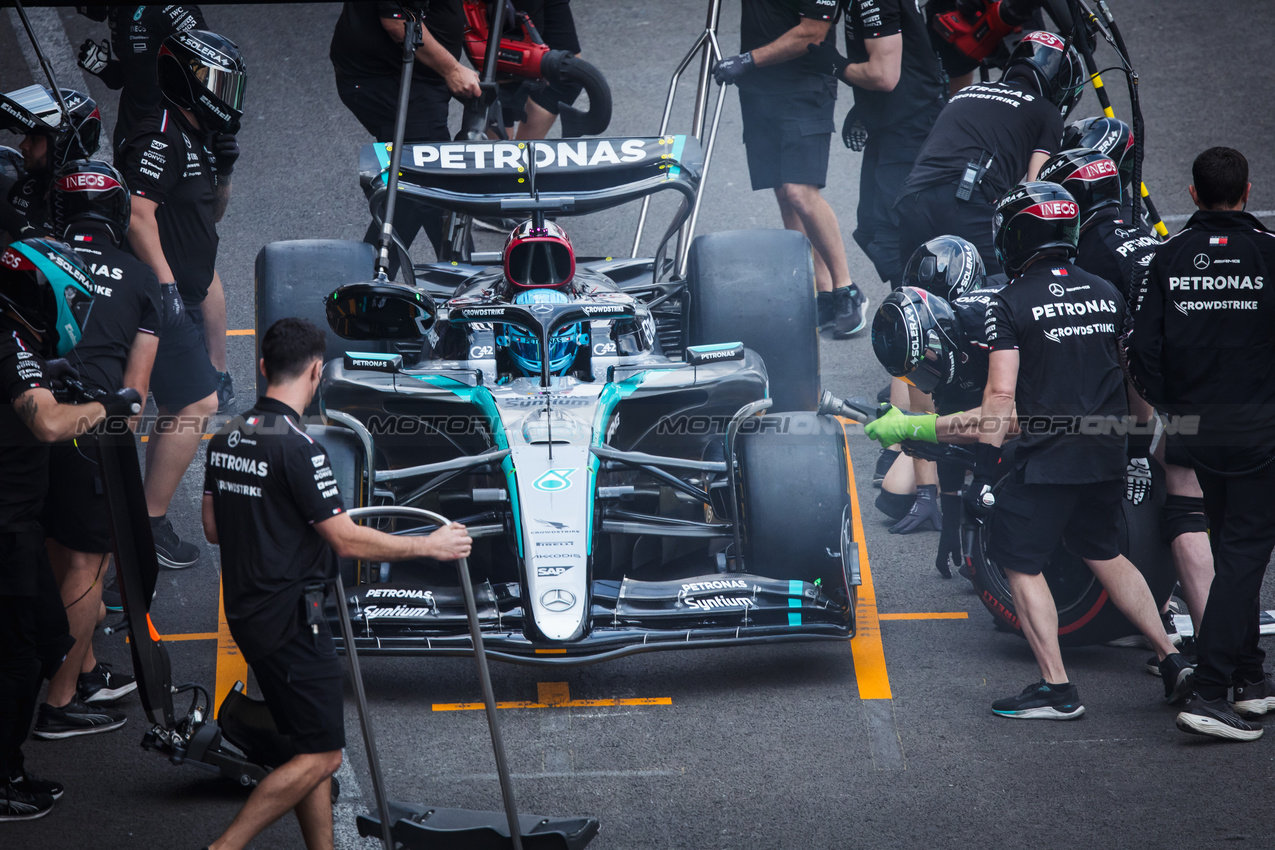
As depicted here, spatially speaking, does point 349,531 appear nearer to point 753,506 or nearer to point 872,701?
point 753,506

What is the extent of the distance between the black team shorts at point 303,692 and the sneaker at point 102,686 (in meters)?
1.46

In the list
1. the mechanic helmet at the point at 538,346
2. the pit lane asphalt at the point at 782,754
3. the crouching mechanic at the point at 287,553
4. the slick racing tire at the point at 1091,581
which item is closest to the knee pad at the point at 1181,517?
the slick racing tire at the point at 1091,581

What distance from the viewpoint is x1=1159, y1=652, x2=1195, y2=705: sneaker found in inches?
187

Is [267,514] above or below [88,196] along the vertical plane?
below

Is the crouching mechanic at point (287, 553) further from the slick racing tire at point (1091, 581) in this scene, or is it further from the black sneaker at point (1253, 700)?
the black sneaker at point (1253, 700)

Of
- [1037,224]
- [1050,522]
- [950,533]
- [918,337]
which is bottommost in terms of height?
[950,533]

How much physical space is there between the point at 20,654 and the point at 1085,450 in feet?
12.0

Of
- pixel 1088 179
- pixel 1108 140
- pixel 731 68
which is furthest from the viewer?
pixel 731 68

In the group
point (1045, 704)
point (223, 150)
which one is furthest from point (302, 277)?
point (1045, 704)

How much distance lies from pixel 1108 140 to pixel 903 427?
Answer: 6.24ft

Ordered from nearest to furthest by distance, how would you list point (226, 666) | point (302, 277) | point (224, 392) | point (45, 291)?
point (45, 291), point (226, 666), point (302, 277), point (224, 392)

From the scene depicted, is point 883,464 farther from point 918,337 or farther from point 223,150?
point 223,150

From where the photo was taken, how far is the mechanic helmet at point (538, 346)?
5637 millimetres

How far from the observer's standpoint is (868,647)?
539cm
